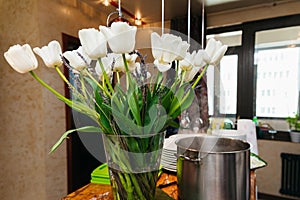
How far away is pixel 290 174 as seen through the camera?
2.41m

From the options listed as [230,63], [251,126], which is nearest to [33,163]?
[251,126]

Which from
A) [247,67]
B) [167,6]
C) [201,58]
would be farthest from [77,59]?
[247,67]

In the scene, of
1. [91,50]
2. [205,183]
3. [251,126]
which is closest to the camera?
[91,50]

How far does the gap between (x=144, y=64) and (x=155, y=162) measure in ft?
0.87

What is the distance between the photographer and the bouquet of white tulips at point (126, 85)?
1.56 ft

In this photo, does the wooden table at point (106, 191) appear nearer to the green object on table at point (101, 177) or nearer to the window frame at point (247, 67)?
the green object on table at point (101, 177)

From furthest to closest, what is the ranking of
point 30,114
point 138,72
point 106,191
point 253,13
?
point 253,13, point 30,114, point 106,191, point 138,72

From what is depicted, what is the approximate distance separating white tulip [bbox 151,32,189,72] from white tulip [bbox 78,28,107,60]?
0.12 metres

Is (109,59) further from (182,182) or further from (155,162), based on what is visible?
(182,182)

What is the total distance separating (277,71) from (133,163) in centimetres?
278

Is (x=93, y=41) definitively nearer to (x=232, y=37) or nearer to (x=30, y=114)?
(x=30, y=114)

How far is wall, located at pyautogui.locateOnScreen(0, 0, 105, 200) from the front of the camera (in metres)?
1.95

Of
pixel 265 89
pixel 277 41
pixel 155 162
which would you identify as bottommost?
pixel 155 162

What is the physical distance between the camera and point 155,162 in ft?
1.76
